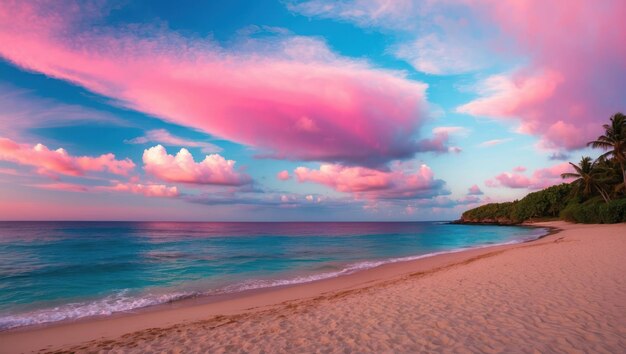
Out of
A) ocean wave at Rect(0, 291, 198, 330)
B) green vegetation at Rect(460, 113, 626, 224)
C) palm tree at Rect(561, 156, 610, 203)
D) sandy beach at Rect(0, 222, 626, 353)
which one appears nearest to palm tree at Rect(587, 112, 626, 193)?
green vegetation at Rect(460, 113, 626, 224)

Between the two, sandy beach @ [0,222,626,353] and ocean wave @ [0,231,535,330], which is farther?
ocean wave @ [0,231,535,330]

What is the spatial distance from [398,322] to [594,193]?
93404 mm

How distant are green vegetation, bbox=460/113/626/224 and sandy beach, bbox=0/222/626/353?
52.1 m

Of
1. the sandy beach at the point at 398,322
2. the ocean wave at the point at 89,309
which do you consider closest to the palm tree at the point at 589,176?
the sandy beach at the point at 398,322

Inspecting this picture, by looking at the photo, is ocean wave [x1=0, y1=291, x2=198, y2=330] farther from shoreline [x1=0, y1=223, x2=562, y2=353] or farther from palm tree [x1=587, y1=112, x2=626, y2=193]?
palm tree [x1=587, y1=112, x2=626, y2=193]

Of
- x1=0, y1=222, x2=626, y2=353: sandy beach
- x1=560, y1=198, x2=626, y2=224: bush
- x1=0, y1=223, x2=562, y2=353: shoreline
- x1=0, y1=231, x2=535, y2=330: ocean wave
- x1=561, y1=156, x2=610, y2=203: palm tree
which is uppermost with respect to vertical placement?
x1=561, y1=156, x2=610, y2=203: palm tree

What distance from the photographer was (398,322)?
27.9 feet

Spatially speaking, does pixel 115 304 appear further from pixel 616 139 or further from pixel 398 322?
pixel 616 139

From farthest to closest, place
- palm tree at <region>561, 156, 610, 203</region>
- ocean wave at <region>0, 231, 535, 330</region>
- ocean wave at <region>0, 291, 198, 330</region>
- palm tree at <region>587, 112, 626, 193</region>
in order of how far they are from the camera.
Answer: palm tree at <region>561, 156, 610, 203</region> → palm tree at <region>587, 112, 626, 193</region> → ocean wave at <region>0, 231, 535, 330</region> → ocean wave at <region>0, 291, 198, 330</region>

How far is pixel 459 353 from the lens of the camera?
6297mm

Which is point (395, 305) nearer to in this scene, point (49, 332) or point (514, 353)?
point (514, 353)

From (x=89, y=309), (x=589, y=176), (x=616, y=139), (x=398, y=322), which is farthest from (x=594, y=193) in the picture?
(x=89, y=309)

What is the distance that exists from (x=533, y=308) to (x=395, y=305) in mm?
Answer: 3802

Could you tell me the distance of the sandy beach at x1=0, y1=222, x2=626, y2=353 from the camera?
6957 mm
